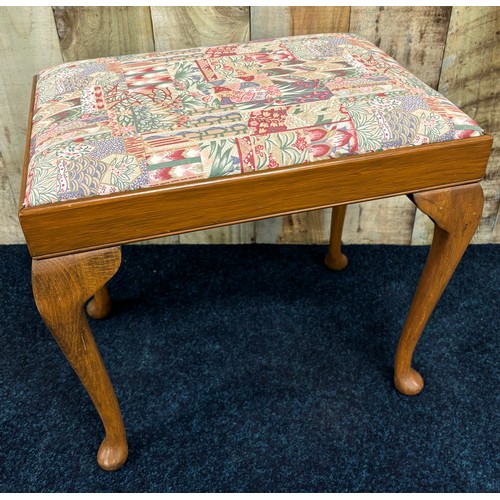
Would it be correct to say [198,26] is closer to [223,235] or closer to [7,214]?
[223,235]

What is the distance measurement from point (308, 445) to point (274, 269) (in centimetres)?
43

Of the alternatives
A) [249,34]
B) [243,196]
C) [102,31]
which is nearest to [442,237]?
[243,196]

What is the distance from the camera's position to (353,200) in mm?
737

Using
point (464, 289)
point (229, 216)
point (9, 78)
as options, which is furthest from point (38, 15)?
point (464, 289)

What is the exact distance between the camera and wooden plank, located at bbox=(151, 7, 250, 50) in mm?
1026

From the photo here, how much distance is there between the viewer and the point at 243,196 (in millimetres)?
687

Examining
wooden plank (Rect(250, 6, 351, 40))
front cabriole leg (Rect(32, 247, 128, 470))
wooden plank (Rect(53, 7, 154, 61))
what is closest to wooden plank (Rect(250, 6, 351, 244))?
wooden plank (Rect(250, 6, 351, 40))

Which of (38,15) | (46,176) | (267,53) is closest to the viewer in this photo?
(46,176)

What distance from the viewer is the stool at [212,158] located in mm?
655

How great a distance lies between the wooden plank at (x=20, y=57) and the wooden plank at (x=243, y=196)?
544 mm

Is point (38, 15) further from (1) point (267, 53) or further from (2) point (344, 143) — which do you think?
(2) point (344, 143)

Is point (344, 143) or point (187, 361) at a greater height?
point (344, 143)

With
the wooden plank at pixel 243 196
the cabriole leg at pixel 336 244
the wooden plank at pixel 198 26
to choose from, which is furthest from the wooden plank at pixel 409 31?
the wooden plank at pixel 243 196

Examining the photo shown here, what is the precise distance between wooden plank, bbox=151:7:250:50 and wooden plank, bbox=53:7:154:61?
0.02 metres
